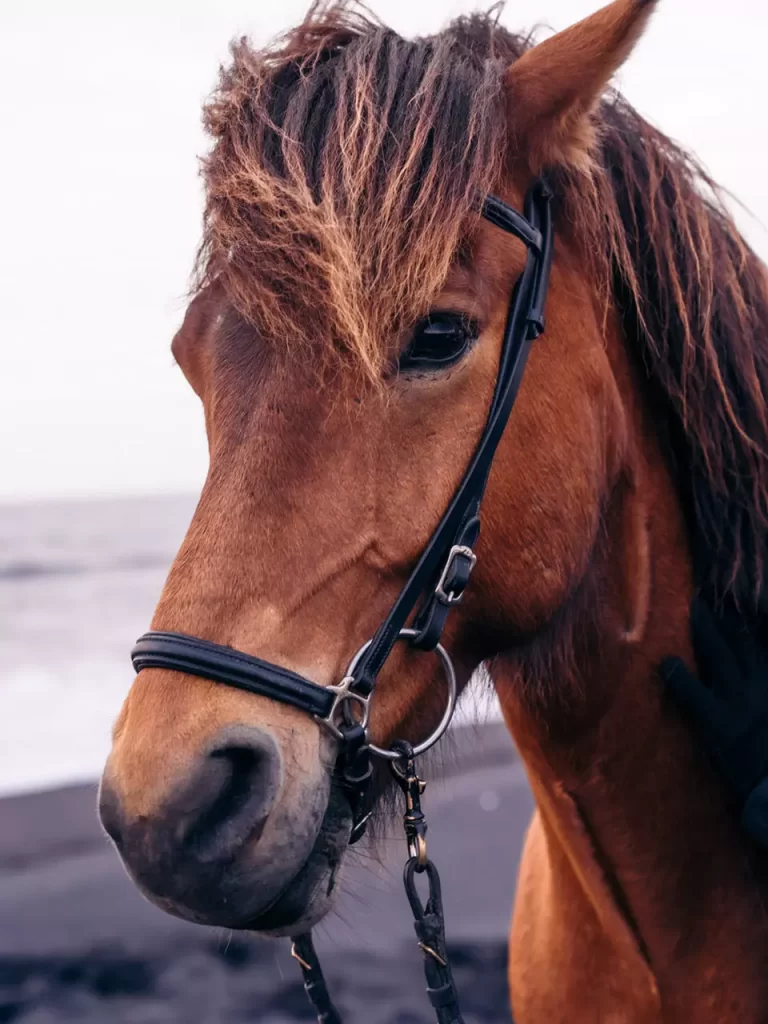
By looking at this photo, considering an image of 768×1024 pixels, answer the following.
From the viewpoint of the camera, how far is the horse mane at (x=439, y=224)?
1567 millimetres

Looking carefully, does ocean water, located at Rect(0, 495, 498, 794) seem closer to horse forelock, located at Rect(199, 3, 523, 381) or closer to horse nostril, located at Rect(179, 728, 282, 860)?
horse nostril, located at Rect(179, 728, 282, 860)

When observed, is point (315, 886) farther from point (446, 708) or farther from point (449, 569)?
point (449, 569)

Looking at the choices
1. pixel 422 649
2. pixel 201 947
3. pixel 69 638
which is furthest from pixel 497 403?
pixel 69 638

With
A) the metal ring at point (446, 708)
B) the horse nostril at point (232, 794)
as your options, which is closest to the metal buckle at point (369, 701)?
the metal ring at point (446, 708)

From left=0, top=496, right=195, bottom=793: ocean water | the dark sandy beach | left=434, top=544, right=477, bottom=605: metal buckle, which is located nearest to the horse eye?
left=434, top=544, right=477, bottom=605: metal buckle

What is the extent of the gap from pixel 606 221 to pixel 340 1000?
396 cm

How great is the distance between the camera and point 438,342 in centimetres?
162

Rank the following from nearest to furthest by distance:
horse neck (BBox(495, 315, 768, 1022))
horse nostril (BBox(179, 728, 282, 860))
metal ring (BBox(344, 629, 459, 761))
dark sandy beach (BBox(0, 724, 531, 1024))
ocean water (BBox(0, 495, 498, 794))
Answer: horse nostril (BBox(179, 728, 282, 860)) → metal ring (BBox(344, 629, 459, 761)) → horse neck (BBox(495, 315, 768, 1022)) → dark sandy beach (BBox(0, 724, 531, 1024)) → ocean water (BBox(0, 495, 498, 794))

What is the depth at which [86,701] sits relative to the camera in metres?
11.4

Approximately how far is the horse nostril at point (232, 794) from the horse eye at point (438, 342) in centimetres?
62

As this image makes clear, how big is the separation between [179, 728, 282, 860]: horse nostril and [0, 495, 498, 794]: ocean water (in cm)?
59

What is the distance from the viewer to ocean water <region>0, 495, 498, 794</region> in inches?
369

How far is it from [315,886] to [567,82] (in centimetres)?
137

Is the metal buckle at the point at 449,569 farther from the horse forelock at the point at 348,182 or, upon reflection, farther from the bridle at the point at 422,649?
the horse forelock at the point at 348,182
